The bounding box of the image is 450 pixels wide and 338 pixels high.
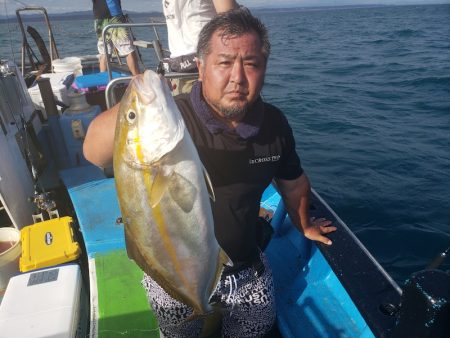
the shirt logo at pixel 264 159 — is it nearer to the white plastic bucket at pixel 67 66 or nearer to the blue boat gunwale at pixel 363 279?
the blue boat gunwale at pixel 363 279

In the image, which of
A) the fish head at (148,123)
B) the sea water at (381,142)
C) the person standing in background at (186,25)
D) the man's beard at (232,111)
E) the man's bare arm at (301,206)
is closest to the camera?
the fish head at (148,123)

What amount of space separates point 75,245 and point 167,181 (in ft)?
7.26

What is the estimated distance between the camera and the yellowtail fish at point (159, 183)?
141 cm

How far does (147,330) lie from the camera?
261cm

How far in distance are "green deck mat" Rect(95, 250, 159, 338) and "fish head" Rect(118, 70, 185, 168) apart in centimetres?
168

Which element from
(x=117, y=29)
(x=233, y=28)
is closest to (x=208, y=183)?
(x=233, y=28)

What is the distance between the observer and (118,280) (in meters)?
3.01

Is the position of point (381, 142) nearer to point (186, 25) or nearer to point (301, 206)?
point (186, 25)

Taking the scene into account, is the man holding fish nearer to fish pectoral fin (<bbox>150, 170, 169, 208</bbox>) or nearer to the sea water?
fish pectoral fin (<bbox>150, 170, 169, 208</bbox>)

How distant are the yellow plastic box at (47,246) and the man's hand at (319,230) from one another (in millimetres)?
2069

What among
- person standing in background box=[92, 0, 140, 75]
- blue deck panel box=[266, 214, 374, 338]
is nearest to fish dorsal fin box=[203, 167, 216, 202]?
blue deck panel box=[266, 214, 374, 338]

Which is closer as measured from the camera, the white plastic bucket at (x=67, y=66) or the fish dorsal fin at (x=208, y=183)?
the fish dorsal fin at (x=208, y=183)

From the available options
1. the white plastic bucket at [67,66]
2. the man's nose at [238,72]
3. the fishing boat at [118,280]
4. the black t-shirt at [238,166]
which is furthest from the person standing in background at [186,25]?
the white plastic bucket at [67,66]

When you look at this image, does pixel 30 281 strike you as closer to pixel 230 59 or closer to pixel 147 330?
pixel 147 330
